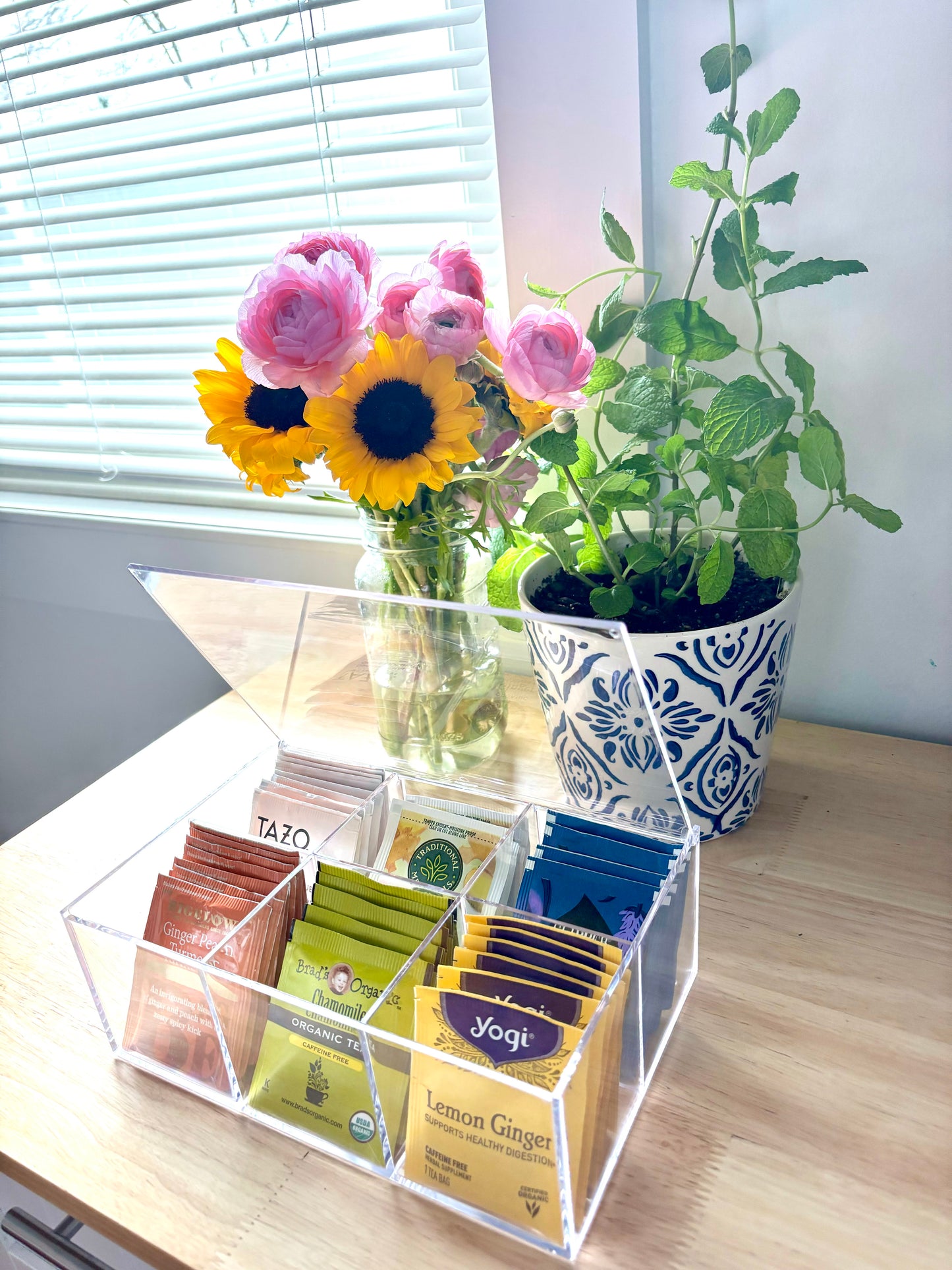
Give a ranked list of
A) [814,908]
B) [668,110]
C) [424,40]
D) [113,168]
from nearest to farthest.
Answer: [814,908] < [668,110] < [424,40] < [113,168]

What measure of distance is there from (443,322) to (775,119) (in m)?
0.29

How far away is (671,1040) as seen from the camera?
2.09ft

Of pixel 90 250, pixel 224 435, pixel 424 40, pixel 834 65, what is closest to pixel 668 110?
pixel 834 65

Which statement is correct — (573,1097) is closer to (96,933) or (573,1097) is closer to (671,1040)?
(671,1040)

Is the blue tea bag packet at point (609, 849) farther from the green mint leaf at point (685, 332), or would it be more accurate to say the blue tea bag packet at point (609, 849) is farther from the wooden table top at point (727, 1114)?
the green mint leaf at point (685, 332)

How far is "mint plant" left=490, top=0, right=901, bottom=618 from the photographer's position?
0.68 m

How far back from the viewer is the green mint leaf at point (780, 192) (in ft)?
2.26

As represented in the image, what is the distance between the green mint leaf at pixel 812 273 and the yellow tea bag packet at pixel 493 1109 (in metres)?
0.54

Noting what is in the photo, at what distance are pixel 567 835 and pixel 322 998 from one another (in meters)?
0.20

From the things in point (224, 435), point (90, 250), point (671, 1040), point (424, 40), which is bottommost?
point (671, 1040)

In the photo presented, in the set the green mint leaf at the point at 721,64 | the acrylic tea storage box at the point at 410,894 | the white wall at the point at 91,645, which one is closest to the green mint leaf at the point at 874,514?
the acrylic tea storage box at the point at 410,894

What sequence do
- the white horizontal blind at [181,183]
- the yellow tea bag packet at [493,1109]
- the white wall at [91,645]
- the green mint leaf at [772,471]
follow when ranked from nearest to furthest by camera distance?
the yellow tea bag packet at [493,1109] < the green mint leaf at [772,471] < the white horizontal blind at [181,183] < the white wall at [91,645]

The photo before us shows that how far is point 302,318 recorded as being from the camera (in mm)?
625

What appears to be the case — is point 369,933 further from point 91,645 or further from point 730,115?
point 91,645
